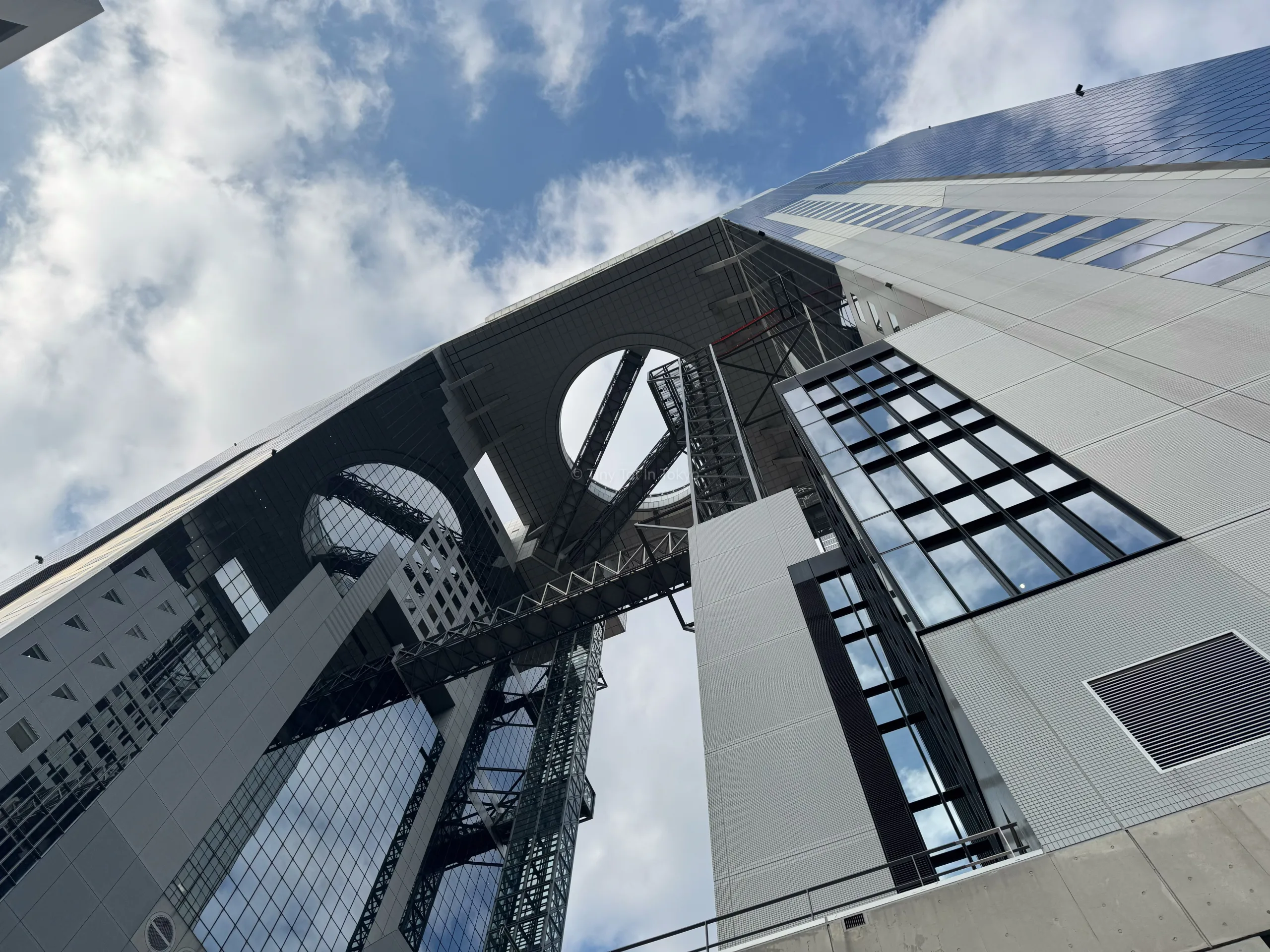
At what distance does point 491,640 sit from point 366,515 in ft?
32.7

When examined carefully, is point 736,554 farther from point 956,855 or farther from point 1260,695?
point 1260,695

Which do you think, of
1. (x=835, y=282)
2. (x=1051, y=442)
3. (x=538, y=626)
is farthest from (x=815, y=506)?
(x=1051, y=442)

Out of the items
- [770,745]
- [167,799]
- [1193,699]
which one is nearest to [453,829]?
[167,799]

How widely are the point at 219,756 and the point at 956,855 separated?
1017 inches

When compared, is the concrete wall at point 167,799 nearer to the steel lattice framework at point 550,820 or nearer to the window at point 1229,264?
the steel lattice framework at point 550,820

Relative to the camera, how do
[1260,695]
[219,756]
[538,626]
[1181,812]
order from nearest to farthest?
[1181,812], [1260,695], [219,756], [538,626]

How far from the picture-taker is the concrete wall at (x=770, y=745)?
10961 mm

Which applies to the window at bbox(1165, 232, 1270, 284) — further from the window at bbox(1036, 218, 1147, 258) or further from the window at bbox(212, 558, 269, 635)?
the window at bbox(212, 558, 269, 635)

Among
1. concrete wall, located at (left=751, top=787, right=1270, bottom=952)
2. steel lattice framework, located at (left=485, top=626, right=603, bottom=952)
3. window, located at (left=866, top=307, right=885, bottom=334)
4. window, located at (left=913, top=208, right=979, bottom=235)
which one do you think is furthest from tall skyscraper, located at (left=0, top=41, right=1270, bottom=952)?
window, located at (left=866, top=307, right=885, bottom=334)

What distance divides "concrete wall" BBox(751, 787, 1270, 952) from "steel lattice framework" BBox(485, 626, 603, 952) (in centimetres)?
3187

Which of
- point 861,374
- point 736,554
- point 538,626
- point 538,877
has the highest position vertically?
point 861,374

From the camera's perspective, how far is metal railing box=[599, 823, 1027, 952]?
7.70 metres

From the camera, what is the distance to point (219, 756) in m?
27.2

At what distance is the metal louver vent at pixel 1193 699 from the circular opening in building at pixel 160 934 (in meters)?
26.0
